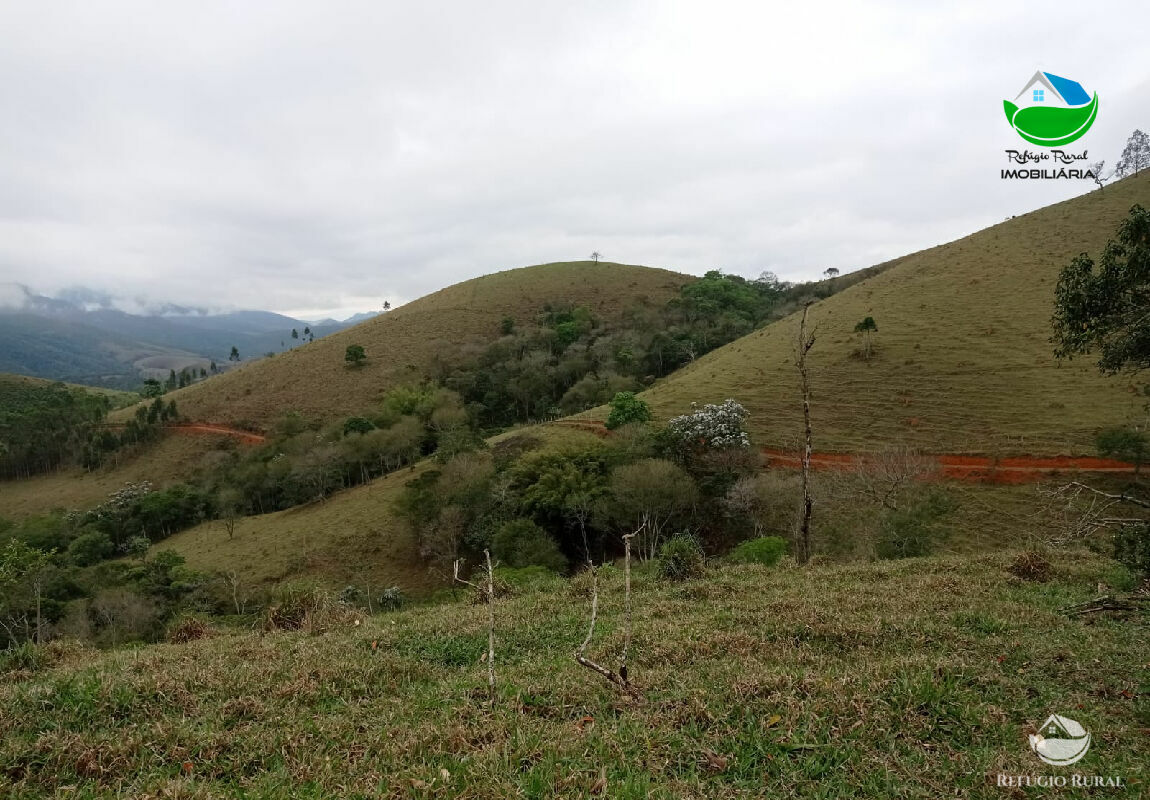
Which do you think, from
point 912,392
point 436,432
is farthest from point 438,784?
point 436,432

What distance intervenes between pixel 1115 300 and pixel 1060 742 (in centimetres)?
735

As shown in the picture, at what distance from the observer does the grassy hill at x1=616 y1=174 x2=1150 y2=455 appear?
3128cm

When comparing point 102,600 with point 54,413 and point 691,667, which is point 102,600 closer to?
point 691,667

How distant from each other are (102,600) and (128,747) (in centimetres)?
2922

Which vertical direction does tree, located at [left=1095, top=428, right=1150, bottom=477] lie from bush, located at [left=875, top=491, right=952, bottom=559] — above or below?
above

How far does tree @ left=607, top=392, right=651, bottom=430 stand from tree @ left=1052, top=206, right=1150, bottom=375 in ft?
97.1

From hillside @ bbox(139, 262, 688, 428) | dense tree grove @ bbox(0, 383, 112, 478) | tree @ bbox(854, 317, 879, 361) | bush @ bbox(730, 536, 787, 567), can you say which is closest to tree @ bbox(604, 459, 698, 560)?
bush @ bbox(730, 536, 787, 567)

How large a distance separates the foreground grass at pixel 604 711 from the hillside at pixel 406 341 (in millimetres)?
59912

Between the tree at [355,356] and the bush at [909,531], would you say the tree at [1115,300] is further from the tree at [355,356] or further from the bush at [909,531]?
the tree at [355,356]

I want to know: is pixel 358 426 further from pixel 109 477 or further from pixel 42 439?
pixel 42 439

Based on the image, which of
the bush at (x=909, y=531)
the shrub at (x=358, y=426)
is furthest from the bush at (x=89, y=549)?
the bush at (x=909, y=531)

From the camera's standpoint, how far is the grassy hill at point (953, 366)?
31281 millimetres

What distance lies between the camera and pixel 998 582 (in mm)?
10719

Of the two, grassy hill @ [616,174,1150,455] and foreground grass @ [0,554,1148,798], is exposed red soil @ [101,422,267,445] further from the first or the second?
foreground grass @ [0,554,1148,798]
